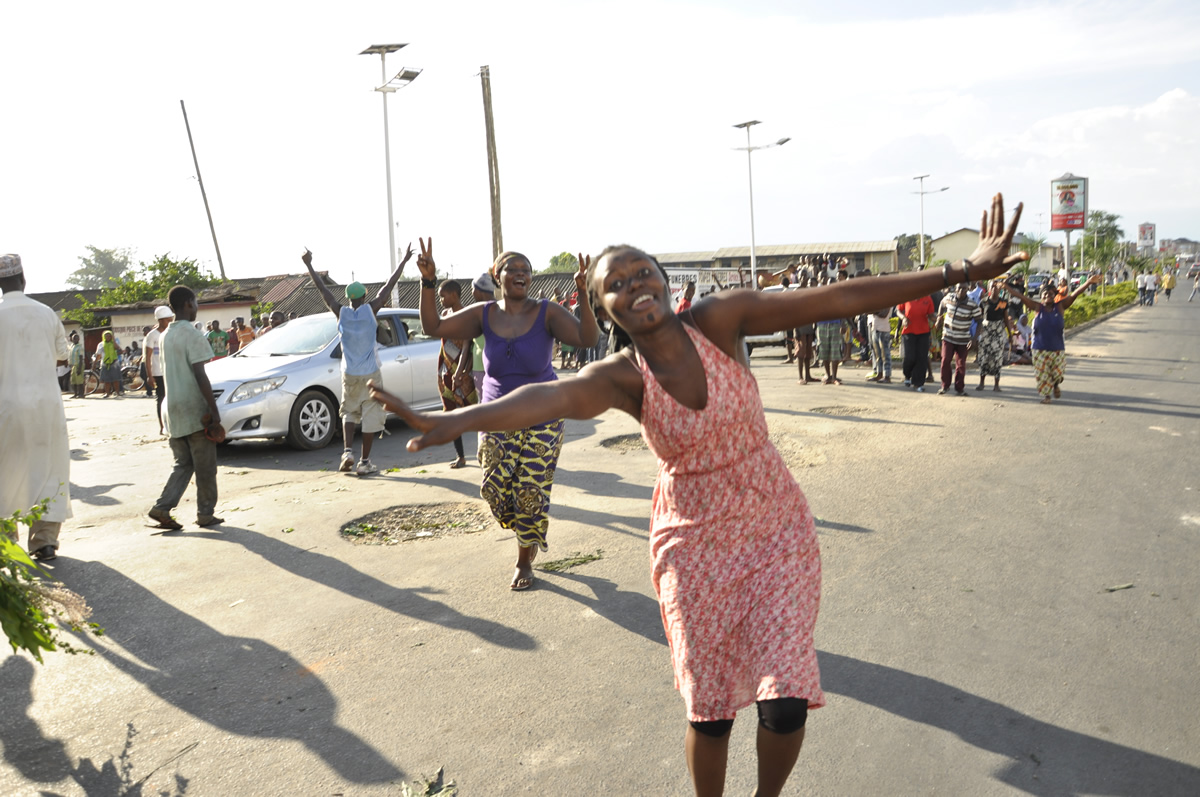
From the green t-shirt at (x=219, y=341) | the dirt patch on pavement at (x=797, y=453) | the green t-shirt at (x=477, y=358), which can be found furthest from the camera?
the green t-shirt at (x=219, y=341)

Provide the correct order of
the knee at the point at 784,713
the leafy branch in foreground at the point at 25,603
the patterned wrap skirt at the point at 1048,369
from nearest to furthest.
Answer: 1. the knee at the point at 784,713
2. the leafy branch in foreground at the point at 25,603
3. the patterned wrap skirt at the point at 1048,369

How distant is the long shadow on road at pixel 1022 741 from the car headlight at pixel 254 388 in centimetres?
867

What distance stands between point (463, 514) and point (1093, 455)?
607 centimetres

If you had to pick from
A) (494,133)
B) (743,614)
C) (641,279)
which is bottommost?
(743,614)

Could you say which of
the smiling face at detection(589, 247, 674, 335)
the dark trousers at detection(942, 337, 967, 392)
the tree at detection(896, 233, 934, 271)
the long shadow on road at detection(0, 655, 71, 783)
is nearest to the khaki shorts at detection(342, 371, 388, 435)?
the long shadow on road at detection(0, 655, 71, 783)

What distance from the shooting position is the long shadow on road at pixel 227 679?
375 cm

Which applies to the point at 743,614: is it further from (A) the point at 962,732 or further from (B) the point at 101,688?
(B) the point at 101,688

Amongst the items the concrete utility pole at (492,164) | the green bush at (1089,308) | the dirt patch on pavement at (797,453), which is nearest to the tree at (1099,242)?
the green bush at (1089,308)

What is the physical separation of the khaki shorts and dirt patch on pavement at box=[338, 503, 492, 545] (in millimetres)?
1966

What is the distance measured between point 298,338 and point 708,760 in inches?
417

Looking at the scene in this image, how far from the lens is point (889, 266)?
245 feet

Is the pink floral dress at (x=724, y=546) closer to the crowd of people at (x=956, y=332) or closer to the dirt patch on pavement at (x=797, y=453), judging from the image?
the dirt patch on pavement at (x=797, y=453)

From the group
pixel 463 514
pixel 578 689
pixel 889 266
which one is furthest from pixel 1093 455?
pixel 889 266

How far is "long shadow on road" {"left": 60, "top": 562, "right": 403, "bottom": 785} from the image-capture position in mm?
3748
